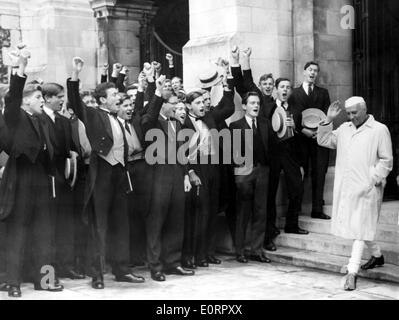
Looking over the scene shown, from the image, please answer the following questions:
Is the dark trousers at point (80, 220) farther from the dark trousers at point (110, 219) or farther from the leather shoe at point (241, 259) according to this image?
the leather shoe at point (241, 259)

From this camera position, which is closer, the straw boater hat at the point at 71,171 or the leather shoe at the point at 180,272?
the straw boater hat at the point at 71,171

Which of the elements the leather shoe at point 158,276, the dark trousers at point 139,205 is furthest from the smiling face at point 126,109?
the leather shoe at point 158,276

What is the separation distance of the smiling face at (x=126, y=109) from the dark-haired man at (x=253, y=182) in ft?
5.02

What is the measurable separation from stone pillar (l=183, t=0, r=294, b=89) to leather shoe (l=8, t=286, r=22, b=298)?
4.42 metres

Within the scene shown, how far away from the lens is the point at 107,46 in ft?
48.1

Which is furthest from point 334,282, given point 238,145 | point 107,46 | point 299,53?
point 107,46

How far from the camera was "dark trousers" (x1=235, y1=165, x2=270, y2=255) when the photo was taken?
352 inches

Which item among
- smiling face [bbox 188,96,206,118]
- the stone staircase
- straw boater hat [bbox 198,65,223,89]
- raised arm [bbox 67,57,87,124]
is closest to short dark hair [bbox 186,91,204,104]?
smiling face [bbox 188,96,206,118]

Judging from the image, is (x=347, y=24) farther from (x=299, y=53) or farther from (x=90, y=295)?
(x=90, y=295)

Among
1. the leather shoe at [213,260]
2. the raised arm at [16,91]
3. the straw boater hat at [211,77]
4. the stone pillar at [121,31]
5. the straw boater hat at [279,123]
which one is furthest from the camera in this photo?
the stone pillar at [121,31]

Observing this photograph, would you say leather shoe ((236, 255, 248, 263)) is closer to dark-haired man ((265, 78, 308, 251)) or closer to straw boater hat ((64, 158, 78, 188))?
dark-haired man ((265, 78, 308, 251))

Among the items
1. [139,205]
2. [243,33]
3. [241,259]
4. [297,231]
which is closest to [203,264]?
[241,259]

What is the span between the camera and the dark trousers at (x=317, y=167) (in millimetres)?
9477
